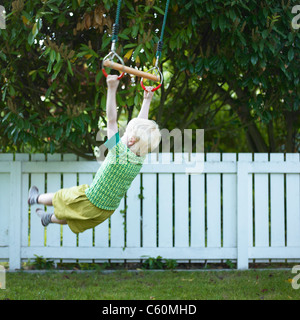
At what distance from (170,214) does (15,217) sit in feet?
5.65

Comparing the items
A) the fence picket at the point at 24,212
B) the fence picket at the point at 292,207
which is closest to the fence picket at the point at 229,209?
the fence picket at the point at 292,207

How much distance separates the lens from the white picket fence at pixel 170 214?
4.73 metres

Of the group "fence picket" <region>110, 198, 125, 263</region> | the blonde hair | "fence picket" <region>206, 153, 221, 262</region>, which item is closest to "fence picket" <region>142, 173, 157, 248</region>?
"fence picket" <region>110, 198, 125, 263</region>

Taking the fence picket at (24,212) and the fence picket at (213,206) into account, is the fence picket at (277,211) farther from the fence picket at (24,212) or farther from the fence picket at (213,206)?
the fence picket at (24,212)

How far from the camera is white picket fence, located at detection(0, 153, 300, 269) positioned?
4.73 m

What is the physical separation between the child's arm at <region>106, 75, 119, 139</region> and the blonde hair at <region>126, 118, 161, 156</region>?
160 millimetres

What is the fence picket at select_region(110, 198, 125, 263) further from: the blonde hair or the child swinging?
the blonde hair

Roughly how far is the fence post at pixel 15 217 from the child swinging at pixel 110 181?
1.62 metres

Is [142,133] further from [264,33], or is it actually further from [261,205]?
[261,205]

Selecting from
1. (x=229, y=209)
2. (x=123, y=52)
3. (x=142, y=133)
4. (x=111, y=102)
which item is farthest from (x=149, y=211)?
(x=111, y=102)

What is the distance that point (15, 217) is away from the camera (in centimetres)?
471

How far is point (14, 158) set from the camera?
482 centimetres

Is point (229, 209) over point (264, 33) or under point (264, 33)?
under
